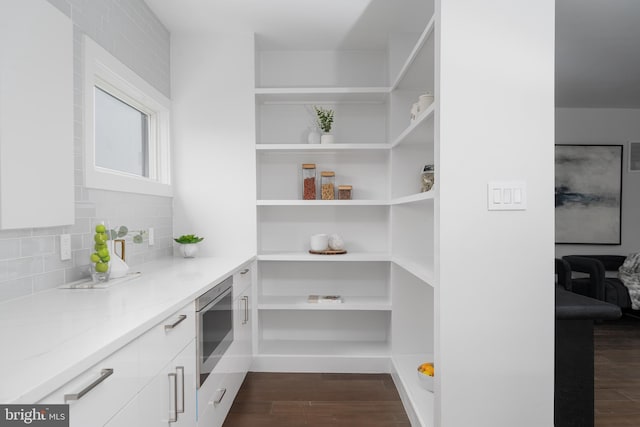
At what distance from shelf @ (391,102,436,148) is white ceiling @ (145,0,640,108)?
2.89ft

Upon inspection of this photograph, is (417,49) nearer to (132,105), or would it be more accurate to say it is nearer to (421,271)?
(421,271)

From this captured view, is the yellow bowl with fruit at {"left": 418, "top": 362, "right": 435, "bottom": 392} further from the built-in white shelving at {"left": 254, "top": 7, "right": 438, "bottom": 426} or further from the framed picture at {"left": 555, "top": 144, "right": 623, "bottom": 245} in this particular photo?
the framed picture at {"left": 555, "top": 144, "right": 623, "bottom": 245}

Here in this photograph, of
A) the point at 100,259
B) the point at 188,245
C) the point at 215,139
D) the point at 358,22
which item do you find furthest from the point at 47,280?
the point at 358,22

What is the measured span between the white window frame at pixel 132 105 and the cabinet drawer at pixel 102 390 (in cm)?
123

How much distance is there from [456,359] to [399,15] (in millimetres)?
2366

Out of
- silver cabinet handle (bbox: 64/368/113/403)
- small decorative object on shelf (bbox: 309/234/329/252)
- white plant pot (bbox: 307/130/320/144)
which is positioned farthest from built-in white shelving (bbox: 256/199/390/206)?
silver cabinet handle (bbox: 64/368/113/403)

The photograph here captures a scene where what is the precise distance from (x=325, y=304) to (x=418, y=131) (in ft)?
4.92

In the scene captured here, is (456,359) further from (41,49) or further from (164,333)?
(41,49)

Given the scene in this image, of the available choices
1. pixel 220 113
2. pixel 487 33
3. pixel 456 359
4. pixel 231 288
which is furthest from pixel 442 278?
pixel 220 113

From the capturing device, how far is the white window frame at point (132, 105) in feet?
6.75

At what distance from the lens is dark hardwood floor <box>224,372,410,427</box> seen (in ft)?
7.95

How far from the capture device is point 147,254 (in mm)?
2766

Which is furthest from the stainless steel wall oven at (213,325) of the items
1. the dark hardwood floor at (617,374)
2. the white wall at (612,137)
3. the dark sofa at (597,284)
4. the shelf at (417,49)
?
the white wall at (612,137)

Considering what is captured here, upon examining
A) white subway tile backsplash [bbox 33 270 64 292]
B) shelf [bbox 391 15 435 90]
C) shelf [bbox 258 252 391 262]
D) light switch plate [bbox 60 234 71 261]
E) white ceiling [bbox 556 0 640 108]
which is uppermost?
white ceiling [bbox 556 0 640 108]
